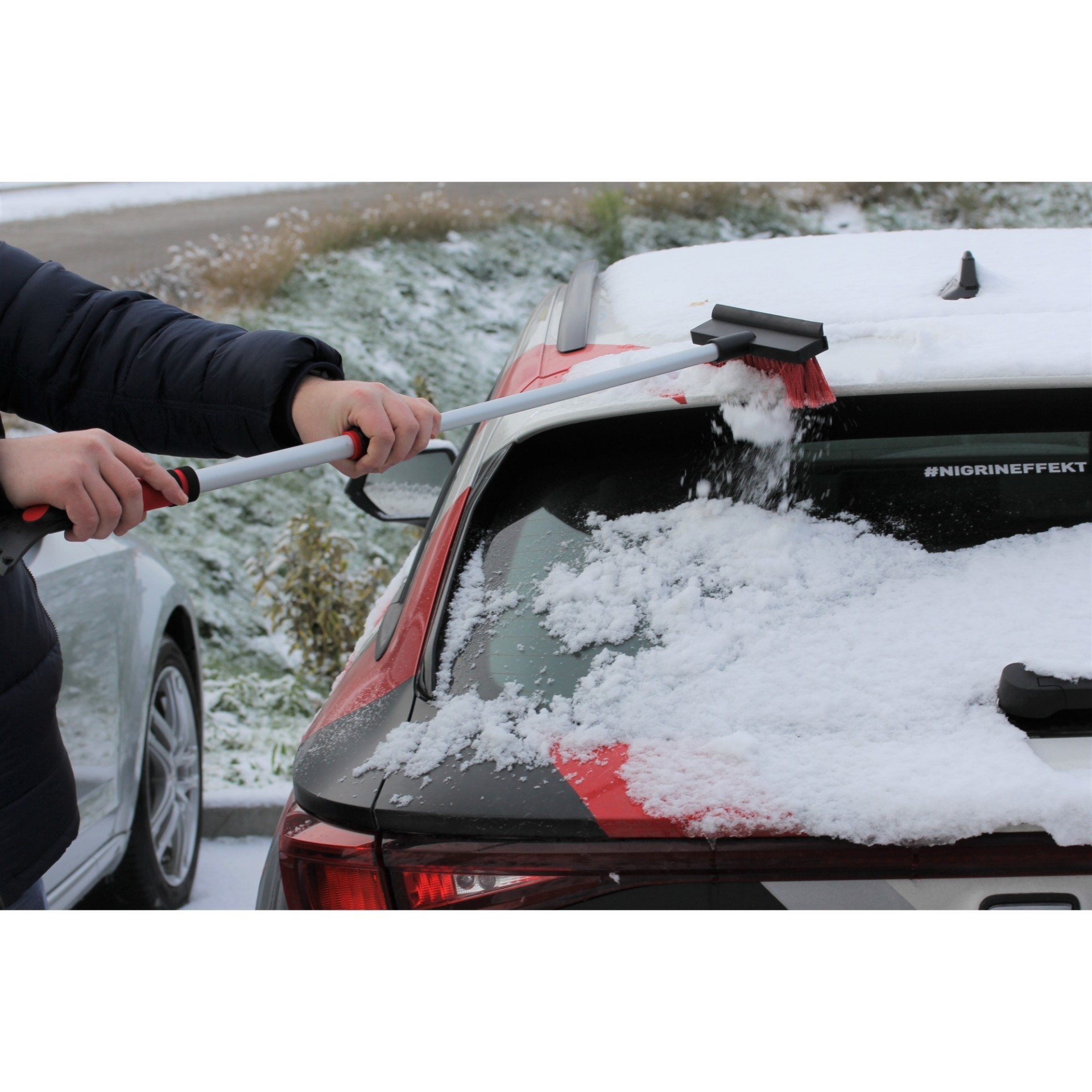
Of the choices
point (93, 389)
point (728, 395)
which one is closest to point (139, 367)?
point (93, 389)

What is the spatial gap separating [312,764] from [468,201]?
6952mm

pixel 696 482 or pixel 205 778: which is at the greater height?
pixel 696 482

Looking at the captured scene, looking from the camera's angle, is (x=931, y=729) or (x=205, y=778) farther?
(x=205, y=778)

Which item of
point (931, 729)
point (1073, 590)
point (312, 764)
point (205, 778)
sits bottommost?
point (205, 778)

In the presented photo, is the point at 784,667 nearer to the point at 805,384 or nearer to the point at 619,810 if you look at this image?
the point at 619,810

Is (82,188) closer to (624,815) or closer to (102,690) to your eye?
(102,690)

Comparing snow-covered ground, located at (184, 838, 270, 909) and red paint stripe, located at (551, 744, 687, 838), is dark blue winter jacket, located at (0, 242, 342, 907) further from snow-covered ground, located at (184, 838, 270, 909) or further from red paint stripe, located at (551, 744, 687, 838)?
snow-covered ground, located at (184, 838, 270, 909)

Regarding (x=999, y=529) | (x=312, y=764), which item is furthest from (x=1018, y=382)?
(x=312, y=764)

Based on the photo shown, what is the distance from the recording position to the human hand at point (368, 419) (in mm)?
1595

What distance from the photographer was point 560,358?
1.92 m

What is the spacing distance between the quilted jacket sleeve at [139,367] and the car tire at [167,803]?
4.99 ft

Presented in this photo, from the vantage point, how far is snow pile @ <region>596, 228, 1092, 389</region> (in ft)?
5.20

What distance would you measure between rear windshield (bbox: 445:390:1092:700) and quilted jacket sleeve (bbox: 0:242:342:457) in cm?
40

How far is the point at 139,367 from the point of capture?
5.52 ft
